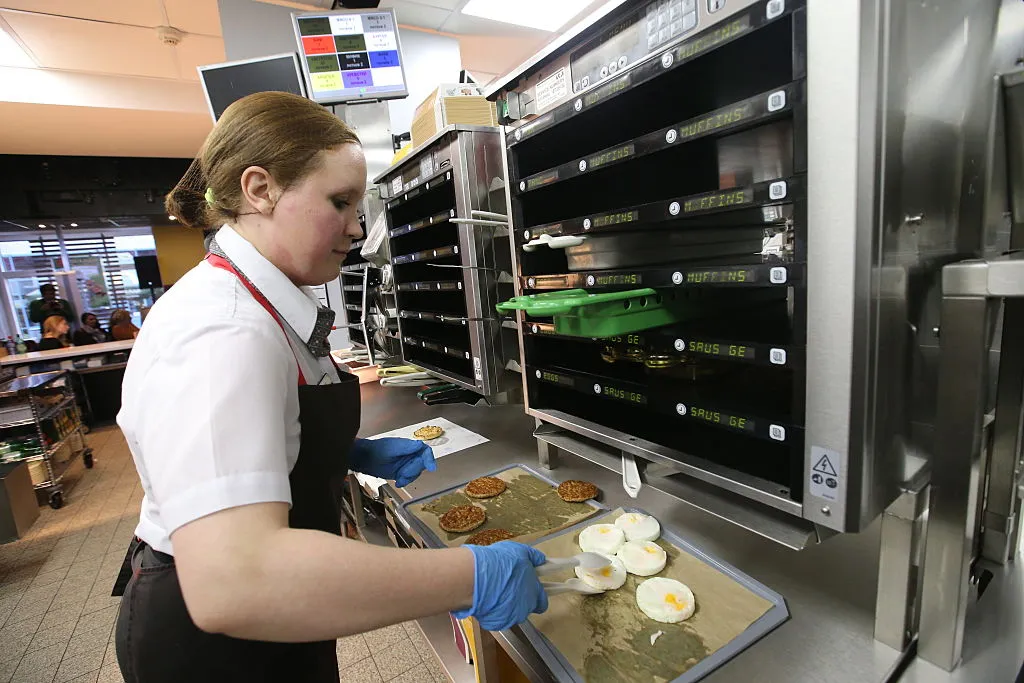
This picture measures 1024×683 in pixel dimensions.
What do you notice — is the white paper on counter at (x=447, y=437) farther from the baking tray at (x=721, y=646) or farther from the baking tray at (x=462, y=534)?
the baking tray at (x=721, y=646)

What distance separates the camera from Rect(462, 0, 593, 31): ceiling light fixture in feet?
12.3

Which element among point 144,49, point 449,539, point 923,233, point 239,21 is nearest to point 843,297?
point 923,233

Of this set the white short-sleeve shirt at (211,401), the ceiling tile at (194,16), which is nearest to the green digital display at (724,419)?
the white short-sleeve shirt at (211,401)

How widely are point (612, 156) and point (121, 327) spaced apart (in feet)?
31.4

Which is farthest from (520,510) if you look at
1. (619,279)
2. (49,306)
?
(49,306)

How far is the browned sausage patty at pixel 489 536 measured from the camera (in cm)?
121

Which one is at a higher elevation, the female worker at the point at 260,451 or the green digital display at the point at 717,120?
the green digital display at the point at 717,120

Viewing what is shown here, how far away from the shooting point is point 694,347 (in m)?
0.92

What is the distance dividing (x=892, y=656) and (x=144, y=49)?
6115 mm

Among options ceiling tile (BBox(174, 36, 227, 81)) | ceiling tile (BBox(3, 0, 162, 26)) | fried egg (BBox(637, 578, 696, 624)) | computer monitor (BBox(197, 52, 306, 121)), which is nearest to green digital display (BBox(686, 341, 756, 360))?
fried egg (BBox(637, 578, 696, 624))

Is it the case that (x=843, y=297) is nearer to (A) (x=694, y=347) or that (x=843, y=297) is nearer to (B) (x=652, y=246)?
(A) (x=694, y=347)

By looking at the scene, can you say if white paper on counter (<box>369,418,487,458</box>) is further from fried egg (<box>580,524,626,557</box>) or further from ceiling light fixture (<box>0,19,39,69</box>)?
ceiling light fixture (<box>0,19,39,69</box>)

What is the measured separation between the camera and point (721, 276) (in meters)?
0.83

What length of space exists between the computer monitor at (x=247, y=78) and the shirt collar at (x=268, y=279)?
2.24 meters
